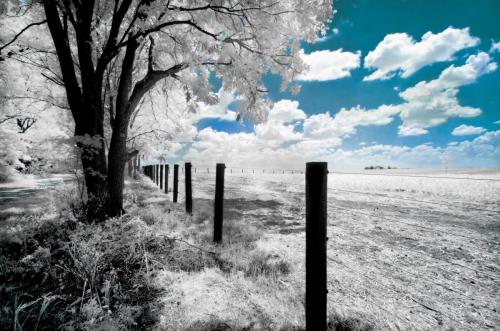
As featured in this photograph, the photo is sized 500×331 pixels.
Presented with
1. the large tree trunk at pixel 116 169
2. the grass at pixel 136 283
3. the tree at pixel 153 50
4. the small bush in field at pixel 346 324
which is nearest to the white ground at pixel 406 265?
the small bush in field at pixel 346 324

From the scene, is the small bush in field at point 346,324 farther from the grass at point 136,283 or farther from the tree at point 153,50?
the tree at point 153,50

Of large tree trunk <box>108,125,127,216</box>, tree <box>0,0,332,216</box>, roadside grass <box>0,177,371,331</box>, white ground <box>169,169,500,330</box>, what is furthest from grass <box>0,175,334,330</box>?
tree <box>0,0,332,216</box>

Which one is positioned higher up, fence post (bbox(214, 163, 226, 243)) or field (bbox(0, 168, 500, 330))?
fence post (bbox(214, 163, 226, 243))

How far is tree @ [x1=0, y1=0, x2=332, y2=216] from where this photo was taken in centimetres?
508

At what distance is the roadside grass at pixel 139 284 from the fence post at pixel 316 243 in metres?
0.33

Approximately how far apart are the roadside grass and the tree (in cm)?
179

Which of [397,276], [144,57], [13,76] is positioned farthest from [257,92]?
[13,76]

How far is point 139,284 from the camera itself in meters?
3.05

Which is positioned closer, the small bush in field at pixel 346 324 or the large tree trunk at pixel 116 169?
the small bush in field at pixel 346 324

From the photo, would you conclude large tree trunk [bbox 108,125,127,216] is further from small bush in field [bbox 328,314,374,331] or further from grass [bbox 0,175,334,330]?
small bush in field [bbox 328,314,374,331]

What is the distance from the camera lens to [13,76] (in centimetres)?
1128

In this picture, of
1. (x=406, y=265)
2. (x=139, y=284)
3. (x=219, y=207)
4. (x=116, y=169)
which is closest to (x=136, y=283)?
(x=139, y=284)

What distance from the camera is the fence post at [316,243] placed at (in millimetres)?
2314

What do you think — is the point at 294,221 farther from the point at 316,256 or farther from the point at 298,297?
the point at 316,256
